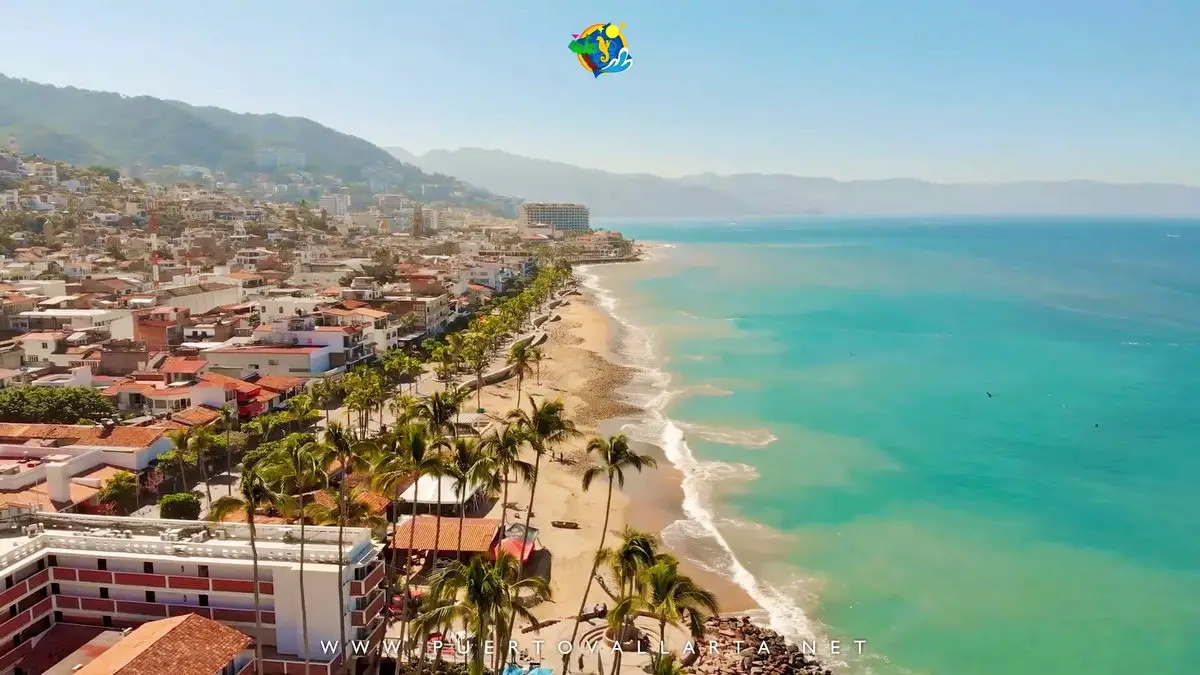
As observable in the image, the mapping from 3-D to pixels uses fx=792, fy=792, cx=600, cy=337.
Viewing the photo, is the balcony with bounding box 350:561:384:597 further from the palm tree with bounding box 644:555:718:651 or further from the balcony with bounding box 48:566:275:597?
the palm tree with bounding box 644:555:718:651

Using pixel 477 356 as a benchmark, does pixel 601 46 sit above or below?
above

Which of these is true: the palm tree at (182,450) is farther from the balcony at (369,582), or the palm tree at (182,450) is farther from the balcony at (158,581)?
the balcony at (369,582)

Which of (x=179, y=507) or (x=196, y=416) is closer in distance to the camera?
(x=179, y=507)

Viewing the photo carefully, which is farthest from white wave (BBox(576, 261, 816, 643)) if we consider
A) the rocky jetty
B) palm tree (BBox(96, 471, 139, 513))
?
palm tree (BBox(96, 471, 139, 513))

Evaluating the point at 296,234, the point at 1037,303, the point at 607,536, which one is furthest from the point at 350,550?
the point at 296,234

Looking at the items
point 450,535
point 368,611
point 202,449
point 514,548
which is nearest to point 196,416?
point 202,449

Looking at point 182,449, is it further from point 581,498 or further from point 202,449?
point 581,498
